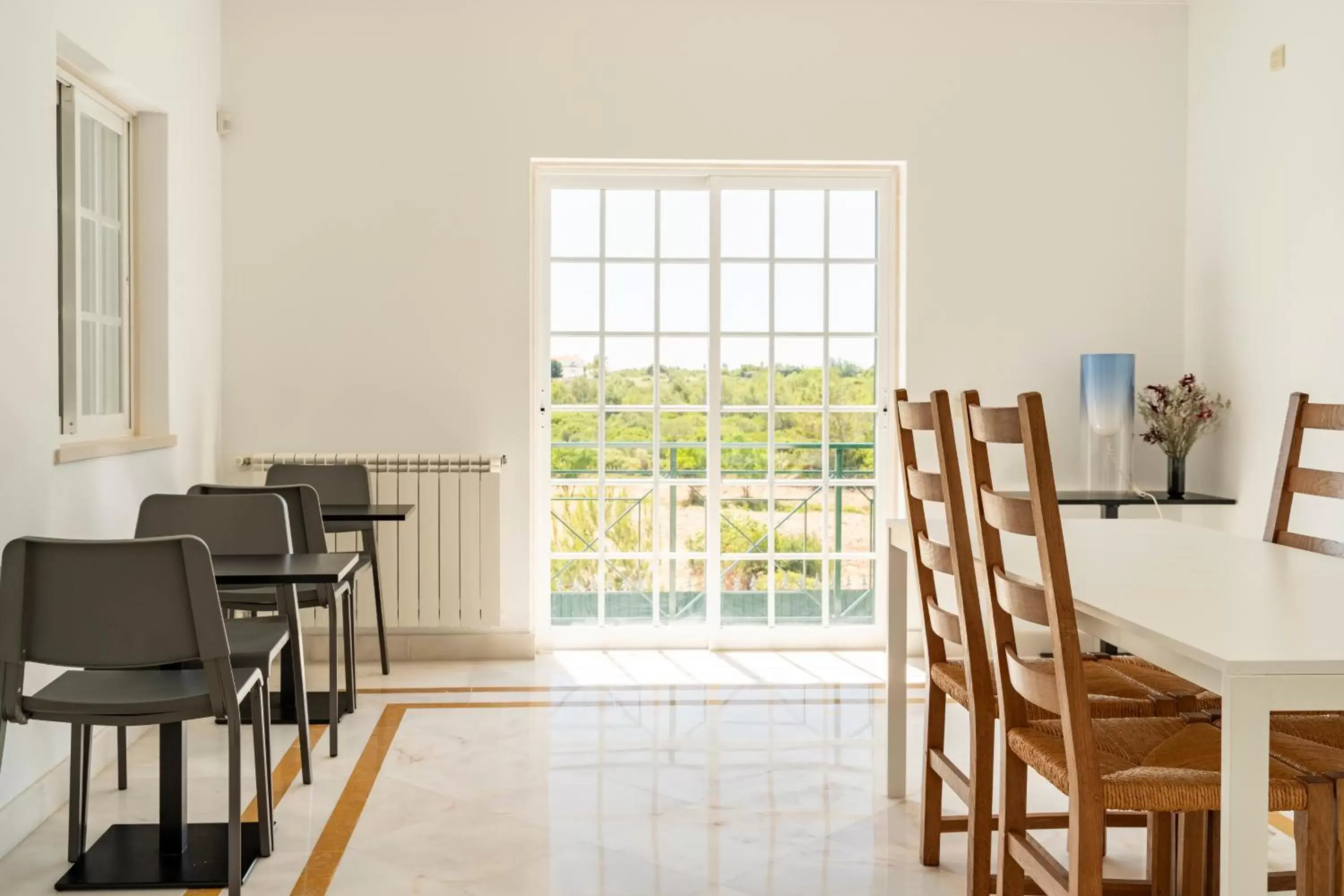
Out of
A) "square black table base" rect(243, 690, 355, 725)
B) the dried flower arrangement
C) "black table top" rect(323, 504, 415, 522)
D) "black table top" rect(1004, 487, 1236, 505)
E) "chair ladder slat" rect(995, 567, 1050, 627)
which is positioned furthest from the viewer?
the dried flower arrangement

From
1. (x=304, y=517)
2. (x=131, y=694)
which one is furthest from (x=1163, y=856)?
(x=304, y=517)

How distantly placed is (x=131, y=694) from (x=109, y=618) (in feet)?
0.87

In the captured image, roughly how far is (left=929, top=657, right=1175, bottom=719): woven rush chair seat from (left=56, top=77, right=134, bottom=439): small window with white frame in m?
2.86

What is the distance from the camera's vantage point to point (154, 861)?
283cm

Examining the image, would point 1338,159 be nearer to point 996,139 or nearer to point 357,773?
point 996,139

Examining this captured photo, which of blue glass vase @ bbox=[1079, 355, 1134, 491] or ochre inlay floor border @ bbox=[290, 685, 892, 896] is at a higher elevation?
blue glass vase @ bbox=[1079, 355, 1134, 491]

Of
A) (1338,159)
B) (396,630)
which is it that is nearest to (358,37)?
(396,630)

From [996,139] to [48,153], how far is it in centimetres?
386

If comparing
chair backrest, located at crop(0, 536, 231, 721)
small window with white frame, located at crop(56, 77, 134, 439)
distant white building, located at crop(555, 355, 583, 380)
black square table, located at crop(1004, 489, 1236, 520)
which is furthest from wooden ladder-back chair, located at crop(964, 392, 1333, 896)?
distant white building, located at crop(555, 355, 583, 380)

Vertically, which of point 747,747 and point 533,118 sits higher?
point 533,118

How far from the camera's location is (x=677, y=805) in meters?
3.32

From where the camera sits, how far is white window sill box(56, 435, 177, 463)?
11.1ft

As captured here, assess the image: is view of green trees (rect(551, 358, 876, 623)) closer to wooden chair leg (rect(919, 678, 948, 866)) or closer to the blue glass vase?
the blue glass vase

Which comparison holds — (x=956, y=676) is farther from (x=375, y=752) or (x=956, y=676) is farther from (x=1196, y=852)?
(x=375, y=752)
